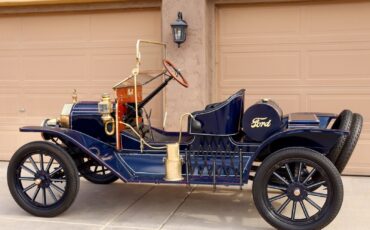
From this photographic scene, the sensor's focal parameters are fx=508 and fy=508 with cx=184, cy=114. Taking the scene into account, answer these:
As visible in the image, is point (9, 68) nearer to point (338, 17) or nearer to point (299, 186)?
point (338, 17)

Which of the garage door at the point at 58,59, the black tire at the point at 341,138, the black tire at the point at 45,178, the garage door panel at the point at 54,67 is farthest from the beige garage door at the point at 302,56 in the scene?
the black tire at the point at 45,178

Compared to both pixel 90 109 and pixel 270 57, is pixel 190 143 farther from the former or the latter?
pixel 270 57

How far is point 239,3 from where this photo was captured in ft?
21.8

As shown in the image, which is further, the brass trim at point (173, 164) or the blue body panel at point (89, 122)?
the blue body panel at point (89, 122)

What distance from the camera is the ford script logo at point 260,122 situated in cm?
457

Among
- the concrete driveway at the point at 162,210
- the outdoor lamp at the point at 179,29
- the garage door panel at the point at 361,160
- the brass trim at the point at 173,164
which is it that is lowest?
the concrete driveway at the point at 162,210

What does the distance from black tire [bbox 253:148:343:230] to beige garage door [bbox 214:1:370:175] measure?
2225mm

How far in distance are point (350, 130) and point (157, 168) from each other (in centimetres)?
181

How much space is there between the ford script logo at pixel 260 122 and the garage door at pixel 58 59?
2.63 metres

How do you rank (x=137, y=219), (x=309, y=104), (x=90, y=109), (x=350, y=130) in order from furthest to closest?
(x=309, y=104) → (x=90, y=109) → (x=137, y=219) → (x=350, y=130)

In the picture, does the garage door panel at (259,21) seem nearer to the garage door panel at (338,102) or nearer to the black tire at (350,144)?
the garage door panel at (338,102)

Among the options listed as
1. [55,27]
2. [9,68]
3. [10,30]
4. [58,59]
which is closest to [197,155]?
[58,59]

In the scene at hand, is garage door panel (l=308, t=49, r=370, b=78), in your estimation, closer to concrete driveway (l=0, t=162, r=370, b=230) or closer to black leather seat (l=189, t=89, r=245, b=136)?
concrete driveway (l=0, t=162, r=370, b=230)

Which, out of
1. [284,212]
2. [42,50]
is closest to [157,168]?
[284,212]
